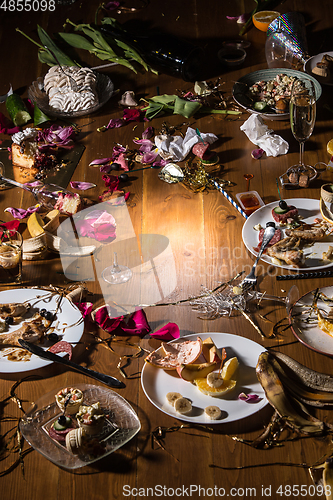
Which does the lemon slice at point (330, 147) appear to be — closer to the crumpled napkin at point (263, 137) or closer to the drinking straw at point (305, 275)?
the crumpled napkin at point (263, 137)

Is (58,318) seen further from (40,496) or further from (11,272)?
(40,496)

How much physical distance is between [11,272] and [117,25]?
179 centimetres

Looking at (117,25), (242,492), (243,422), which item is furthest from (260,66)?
(242,492)

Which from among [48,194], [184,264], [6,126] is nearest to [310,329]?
[184,264]

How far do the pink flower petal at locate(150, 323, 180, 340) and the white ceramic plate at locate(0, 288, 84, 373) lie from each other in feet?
0.82

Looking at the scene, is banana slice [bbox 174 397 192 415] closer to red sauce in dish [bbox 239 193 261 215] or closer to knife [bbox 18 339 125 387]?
knife [bbox 18 339 125 387]

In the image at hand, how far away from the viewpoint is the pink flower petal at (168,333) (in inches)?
56.9

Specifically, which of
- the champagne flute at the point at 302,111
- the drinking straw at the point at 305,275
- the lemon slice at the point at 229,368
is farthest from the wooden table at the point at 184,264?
the champagne flute at the point at 302,111

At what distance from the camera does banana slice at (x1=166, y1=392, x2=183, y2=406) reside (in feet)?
4.07

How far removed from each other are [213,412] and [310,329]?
41cm

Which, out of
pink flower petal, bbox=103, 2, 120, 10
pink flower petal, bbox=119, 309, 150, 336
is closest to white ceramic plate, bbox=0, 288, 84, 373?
pink flower petal, bbox=119, 309, 150, 336

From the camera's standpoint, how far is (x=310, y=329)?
138cm

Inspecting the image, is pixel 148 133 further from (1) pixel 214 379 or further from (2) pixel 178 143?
(1) pixel 214 379

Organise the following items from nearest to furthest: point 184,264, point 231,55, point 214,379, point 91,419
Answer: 1. point 91,419
2. point 214,379
3. point 184,264
4. point 231,55
